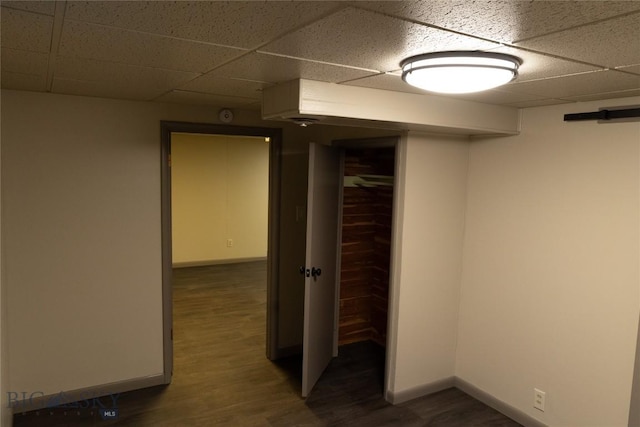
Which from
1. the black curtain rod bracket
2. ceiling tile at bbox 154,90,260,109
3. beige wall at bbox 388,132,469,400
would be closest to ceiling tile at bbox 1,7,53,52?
ceiling tile at bbox 154,90,260,109

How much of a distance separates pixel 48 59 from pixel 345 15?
4.55ft

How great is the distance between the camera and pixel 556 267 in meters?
2.84

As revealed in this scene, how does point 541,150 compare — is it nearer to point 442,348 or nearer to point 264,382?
point 442,348

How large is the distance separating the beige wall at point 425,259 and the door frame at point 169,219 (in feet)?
3.80

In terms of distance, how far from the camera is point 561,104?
276cm

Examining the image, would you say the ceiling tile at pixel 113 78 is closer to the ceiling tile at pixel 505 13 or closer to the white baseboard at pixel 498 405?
the ceiling tile at pixel 505 13

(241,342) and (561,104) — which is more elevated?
(561,104)

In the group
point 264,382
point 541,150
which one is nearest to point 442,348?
point 264,382

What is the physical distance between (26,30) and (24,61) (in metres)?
0.61

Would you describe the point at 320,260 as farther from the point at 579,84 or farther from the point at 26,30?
the point at 26,30

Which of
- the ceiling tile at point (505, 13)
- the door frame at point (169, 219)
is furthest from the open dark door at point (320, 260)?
the ceiling tile at point (505, 13)

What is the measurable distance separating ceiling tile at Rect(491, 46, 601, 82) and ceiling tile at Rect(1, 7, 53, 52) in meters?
1.45

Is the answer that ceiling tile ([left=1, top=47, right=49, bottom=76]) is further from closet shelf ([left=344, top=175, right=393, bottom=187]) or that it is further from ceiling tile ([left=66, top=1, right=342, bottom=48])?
closet shelf ([left=344, top=175, right=393, bottom=187])

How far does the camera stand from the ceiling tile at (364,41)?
4.14 feet
